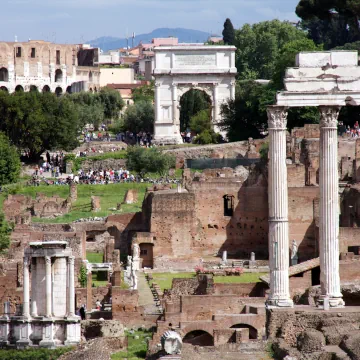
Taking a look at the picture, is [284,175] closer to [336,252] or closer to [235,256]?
[336,252]

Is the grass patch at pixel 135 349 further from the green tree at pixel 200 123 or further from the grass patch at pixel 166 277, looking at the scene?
the green tree at pixel 200 123

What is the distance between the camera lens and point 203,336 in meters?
39.2

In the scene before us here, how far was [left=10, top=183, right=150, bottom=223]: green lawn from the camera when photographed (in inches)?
2496

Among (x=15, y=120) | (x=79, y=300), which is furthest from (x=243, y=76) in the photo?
(x=79, y=300)

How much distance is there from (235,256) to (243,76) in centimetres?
5710

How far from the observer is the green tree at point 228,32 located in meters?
132

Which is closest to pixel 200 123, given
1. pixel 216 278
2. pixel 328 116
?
pixel 216 278

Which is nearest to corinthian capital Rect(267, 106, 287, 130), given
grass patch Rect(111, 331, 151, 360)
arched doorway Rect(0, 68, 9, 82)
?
grass patch Rect(111, 331, 151, 360)

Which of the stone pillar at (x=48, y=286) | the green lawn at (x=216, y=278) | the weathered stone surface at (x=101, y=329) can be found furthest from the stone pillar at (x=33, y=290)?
the green lawn at (x=216, y=278)

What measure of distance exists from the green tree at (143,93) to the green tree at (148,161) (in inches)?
1514

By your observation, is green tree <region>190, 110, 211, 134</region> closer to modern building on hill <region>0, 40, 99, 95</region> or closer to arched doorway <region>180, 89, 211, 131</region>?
arched doorway <region>180, 89, 211, 131</region>

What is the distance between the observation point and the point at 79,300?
4606 cm

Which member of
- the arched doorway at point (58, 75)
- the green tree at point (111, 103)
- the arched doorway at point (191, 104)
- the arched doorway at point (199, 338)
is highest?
the arched doorway at point (58, 75)

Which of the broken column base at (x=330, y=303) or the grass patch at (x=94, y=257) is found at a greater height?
the grass patch at (x=94, y=257)
